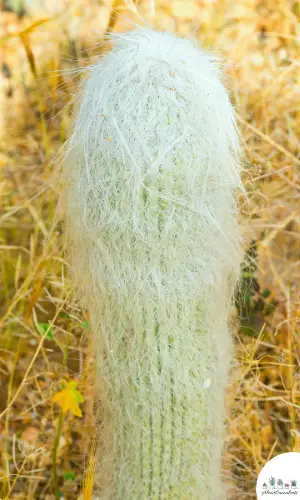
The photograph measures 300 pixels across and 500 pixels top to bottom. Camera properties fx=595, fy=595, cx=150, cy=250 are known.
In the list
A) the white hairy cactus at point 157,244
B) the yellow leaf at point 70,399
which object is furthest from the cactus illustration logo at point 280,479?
the yellow leaf at point 70,399

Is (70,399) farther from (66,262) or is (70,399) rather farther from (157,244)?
(157,244)

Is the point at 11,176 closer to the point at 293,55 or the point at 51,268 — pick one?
the point at 51,268

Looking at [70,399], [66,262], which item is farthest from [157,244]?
[70,399]

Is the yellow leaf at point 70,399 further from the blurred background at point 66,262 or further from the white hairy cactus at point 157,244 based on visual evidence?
the white hairy cactus at point 157,244

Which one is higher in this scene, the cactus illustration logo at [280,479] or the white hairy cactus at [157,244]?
the white hairy cactus at [157,244]

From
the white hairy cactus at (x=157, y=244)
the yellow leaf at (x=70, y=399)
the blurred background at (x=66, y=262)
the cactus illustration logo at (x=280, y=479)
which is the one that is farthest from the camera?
the blurred background at (x=66, y=262)

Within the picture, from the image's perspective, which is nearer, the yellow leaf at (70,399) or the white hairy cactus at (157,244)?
the white hairy cactus at (157,244)

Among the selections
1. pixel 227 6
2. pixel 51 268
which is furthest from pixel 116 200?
pixel 227 6
